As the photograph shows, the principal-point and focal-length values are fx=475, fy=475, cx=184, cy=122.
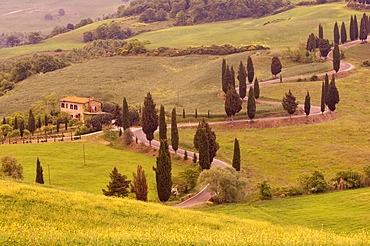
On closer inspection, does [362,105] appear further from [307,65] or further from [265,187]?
[265,187]

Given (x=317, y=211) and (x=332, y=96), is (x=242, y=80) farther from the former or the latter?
(x=317, y=211)

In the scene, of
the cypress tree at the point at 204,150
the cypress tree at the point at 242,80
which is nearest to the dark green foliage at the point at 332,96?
the cypress tree at the point at 242,80

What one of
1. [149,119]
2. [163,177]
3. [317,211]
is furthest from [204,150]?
[317,211]

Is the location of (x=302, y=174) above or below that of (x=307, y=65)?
below

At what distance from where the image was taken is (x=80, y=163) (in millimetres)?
79312

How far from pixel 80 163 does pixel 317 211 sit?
138 ft

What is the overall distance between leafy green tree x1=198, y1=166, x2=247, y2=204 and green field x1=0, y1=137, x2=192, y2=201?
794 centimetres

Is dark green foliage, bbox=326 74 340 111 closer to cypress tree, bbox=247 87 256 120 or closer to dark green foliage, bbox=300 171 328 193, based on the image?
cypress tree, bbox=247 87 256 120

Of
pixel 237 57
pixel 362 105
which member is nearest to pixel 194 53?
pixel 237 57

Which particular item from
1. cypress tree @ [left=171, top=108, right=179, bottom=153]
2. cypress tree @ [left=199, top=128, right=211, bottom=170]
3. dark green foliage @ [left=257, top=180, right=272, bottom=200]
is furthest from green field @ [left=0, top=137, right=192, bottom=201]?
dark green foliage @ [left=257, top=180, right=272, bottom=200]

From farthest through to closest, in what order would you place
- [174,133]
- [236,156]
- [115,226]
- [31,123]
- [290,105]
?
[31,123], [290,105], [174,133], [236,156], [115,226]

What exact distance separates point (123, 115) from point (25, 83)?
95105 mm

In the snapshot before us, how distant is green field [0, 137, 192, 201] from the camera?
68500 millimetres

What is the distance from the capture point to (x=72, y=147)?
8938cm
